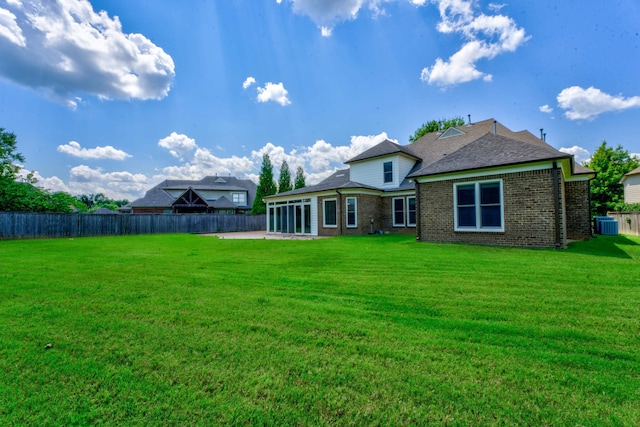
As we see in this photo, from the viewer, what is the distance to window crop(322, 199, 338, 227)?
16.6 m

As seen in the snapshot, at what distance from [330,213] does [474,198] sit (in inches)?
327

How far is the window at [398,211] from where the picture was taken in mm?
16656

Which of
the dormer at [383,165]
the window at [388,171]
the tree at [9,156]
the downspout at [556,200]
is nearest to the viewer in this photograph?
the downspout at [556,200]

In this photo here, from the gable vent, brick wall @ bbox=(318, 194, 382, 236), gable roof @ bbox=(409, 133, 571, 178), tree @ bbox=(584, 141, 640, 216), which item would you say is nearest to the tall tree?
brick wall @ bbox=(318, 194, 382, 236)

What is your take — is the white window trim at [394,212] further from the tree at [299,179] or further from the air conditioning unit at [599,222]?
the tree at [299,179]

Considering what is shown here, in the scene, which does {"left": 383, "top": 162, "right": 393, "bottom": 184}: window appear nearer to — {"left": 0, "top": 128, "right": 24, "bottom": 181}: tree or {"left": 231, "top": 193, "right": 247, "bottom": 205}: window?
{"left": 0, "top": 128, "right": 24, "bottom": 181}: tree

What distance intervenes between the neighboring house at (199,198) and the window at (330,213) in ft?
63.9

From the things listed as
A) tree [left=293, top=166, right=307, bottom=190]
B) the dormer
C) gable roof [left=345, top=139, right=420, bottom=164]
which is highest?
tree [left=293, top=166, right=307, bottom=190]

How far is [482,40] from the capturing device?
14.0m

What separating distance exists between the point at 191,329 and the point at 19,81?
18907mm

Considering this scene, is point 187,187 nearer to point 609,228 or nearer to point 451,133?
point 451,133

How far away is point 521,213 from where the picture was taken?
369 inches

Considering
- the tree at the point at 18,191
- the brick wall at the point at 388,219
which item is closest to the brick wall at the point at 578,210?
the brick wall at the point at 388,219

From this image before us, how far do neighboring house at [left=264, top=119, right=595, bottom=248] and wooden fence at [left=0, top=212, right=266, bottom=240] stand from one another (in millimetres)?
10577
